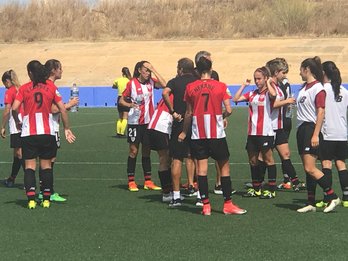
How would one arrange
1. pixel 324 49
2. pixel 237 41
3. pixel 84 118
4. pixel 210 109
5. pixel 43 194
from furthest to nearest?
pixel 237 41, pixel 324 49, pixel 84 118, pixel 43 194, pixel 210 109

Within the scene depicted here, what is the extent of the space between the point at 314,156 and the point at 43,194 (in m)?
3.46

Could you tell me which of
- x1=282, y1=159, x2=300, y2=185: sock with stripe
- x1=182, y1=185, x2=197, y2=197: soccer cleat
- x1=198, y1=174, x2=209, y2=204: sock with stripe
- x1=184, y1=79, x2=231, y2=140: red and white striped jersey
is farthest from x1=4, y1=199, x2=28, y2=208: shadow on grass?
x1=282, y1=159, x2=300, y2=185: sock with stripe

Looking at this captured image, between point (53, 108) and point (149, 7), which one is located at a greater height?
point (149, 7)

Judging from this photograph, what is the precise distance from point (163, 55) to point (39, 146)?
37844mm

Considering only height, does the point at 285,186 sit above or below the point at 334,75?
below

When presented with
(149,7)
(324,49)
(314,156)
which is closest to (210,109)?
(314,156)

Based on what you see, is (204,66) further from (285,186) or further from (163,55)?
(163,55)

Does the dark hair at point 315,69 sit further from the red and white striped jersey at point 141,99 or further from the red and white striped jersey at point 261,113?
the red and white striped jersey at point 141,99

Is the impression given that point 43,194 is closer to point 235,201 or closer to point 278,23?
point 235,201

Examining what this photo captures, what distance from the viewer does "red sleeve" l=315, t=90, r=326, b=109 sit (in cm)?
822

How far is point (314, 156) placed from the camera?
27.8 feet

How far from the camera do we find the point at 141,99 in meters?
10.4

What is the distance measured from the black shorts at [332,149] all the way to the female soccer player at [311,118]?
159 mm

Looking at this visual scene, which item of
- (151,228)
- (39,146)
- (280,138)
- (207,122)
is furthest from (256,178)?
(39,146)
